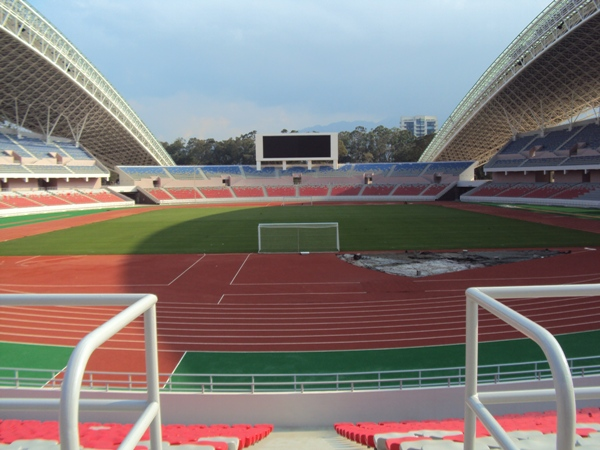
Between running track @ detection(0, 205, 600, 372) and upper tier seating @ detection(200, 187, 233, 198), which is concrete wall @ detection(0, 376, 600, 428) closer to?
running track @ detection(0, 205, 600, 372)

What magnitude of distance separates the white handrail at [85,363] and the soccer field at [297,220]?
2260 cm

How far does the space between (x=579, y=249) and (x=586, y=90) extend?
3584 centimetres

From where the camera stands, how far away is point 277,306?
47.8 feet

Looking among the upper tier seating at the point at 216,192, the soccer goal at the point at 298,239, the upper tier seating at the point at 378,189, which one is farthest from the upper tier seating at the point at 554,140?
the upper tier seating at the point at 216,192

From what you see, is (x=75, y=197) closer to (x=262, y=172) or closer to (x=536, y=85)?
(x=262, y=172)

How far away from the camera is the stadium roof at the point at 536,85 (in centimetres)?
3912

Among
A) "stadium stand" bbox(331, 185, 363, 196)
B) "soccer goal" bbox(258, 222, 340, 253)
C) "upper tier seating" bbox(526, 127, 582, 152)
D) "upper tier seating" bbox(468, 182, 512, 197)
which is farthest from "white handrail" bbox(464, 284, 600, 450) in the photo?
"stadium stand" bbox(331, 185, 363, 196)

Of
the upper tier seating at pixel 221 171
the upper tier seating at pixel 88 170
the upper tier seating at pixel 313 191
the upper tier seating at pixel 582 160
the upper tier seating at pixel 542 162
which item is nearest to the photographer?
the upper tier seating at pixel 582 160

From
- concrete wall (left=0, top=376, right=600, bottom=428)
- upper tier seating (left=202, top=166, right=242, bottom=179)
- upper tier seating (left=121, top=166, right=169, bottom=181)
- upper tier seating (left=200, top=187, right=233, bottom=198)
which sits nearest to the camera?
concrete wall (left=0, top=376, right=600, bottom=428)

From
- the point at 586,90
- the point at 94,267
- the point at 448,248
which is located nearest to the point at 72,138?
the point at 94,267

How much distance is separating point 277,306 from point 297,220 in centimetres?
2472

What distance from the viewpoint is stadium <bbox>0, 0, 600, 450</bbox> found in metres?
3.70

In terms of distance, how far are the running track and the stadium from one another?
10cm

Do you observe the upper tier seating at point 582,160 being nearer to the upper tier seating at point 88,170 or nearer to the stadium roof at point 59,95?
the stadium roof at point 59,95
